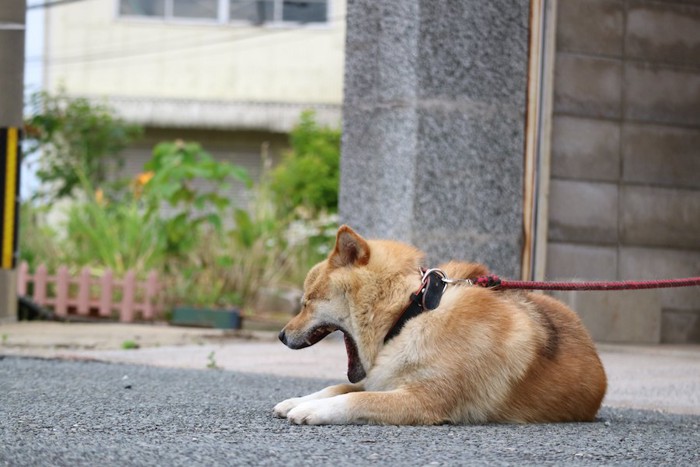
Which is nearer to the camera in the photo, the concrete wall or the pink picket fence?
the concrete wall

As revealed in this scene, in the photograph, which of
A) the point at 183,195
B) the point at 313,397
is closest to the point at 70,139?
the point at 183,195

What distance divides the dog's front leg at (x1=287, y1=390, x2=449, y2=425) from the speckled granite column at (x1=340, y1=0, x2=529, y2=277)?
330cm

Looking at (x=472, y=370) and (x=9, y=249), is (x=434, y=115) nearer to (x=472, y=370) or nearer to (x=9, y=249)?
(x=472, y=370)

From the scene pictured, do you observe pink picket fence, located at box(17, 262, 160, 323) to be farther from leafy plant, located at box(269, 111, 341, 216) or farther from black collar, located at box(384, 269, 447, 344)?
black collar, located at box(384, 269, 447, 344)

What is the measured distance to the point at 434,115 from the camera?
7.30 meters

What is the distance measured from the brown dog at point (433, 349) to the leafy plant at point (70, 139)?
9.90 meters

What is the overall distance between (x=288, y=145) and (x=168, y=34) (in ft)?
12.0

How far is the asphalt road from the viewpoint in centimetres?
319

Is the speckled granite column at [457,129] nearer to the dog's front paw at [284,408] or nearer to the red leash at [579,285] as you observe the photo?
the red leash at [579,285]

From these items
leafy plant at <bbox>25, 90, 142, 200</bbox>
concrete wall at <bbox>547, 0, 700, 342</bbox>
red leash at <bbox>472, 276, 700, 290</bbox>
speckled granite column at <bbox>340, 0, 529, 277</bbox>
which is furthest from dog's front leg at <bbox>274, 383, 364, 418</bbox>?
leafy plant at <bbox>25, 90, 142, 200</bbox>

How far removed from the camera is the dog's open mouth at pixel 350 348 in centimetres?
427

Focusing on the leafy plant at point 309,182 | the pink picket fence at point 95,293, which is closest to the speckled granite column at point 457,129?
the pink picket fence at point 95,293

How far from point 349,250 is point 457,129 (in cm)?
331

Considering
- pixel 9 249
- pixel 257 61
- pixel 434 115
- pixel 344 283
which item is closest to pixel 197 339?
pixel 9 249
